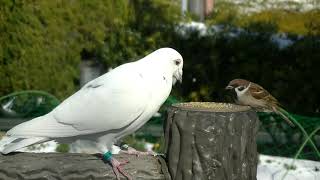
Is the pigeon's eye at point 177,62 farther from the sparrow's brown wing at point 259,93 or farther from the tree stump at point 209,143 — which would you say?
the sparrow's brown wing at point 259,93

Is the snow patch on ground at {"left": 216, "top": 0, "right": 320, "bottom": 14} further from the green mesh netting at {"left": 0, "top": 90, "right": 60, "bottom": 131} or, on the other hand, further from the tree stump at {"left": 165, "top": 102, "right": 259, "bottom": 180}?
the tree stump at {"left": 165, "top": 102, "right": 259, "bottom": 180}

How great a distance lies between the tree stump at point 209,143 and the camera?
7.10ft

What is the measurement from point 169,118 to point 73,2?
508 centimetres

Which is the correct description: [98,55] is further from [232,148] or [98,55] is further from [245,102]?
[232,148]

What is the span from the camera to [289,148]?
4898 millimetres

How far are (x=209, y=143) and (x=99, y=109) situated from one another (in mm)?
425

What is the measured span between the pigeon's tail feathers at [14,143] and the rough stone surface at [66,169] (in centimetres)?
3

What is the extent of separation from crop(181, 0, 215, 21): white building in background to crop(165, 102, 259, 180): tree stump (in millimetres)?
5723

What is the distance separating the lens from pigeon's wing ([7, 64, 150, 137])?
2.28m

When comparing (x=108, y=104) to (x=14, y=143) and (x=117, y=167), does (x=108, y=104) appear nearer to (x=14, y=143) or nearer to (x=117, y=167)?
(x=117, y=167)

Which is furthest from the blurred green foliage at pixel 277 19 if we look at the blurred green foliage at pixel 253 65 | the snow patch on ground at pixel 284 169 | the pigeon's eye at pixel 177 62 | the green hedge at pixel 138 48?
the pigeon's eye at pixel 177 62

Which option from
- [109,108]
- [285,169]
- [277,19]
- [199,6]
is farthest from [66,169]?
[199,6]

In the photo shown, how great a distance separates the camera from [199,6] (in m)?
8.12

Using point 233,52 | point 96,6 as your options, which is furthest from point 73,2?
point 233,52
